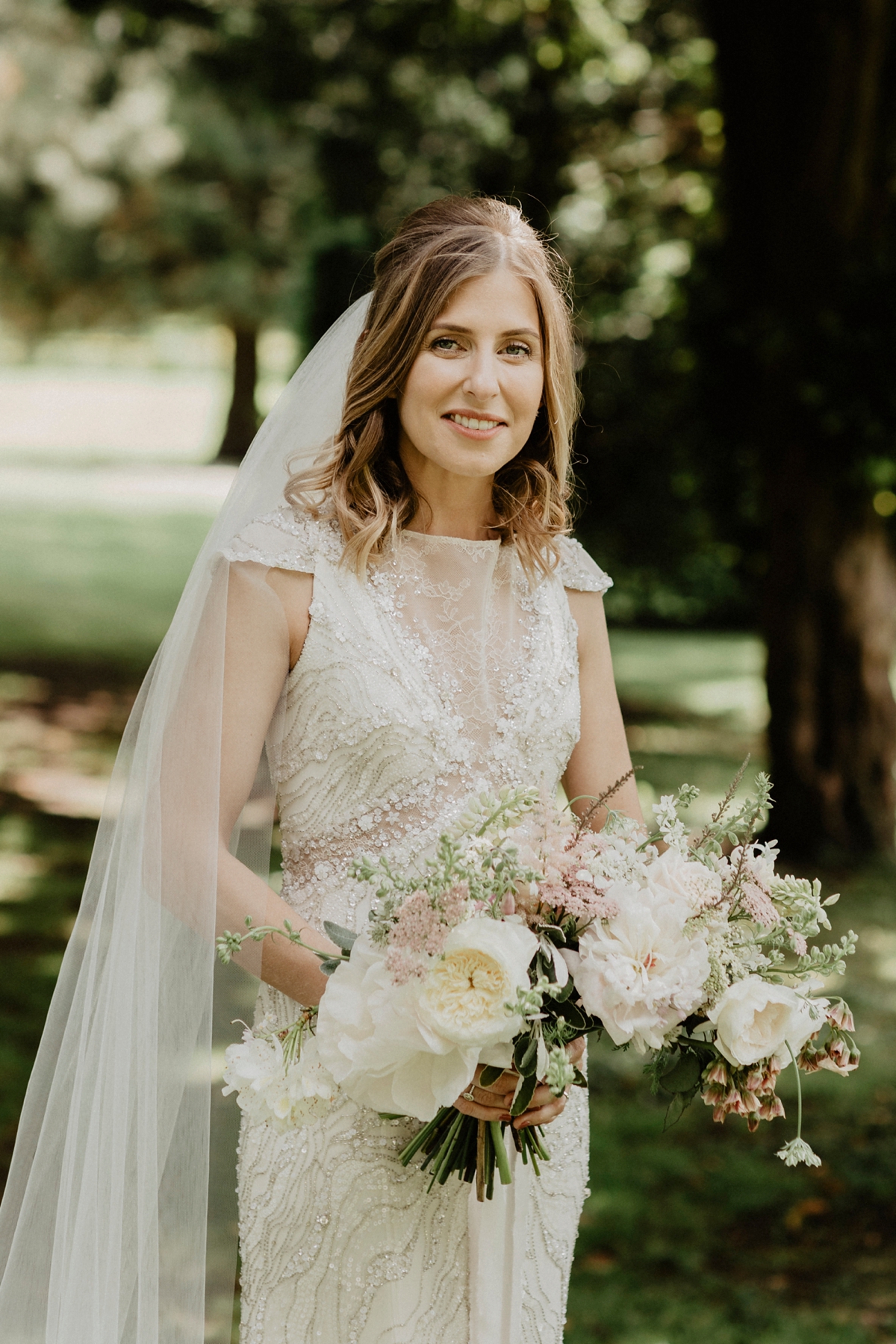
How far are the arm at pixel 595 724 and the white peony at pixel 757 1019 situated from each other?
0.71 meters

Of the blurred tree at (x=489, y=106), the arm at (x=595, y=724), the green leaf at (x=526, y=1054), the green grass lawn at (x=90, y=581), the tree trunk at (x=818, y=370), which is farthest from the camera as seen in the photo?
the green grass lawn at (x=90, y=581)

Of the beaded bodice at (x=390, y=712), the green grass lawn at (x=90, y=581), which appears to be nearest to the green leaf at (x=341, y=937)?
the beaded bodice at (x=390, y=712)

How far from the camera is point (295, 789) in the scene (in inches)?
93.3

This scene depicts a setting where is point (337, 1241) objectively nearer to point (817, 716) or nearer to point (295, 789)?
point (295, 789)

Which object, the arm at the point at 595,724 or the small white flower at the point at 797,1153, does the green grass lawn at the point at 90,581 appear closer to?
the arm at the point at 595,724

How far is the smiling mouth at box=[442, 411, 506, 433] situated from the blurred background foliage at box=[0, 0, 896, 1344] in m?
0.63

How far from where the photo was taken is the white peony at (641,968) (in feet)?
5.91

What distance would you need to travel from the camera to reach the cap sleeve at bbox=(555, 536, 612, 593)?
2.67 m

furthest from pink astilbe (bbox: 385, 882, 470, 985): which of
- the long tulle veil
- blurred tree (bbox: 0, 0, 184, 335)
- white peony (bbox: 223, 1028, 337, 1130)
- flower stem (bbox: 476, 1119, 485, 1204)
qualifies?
blurred tree (bbox: 0, 0, 184, 335)

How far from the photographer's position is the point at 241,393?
23.7m

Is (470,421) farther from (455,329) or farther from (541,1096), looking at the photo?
(541,1096)

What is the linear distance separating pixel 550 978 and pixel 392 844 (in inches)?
21.9

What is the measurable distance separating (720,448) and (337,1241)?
276 inches

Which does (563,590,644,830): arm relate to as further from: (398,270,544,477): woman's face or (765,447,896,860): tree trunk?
(765,447,896,860): tree trunk
